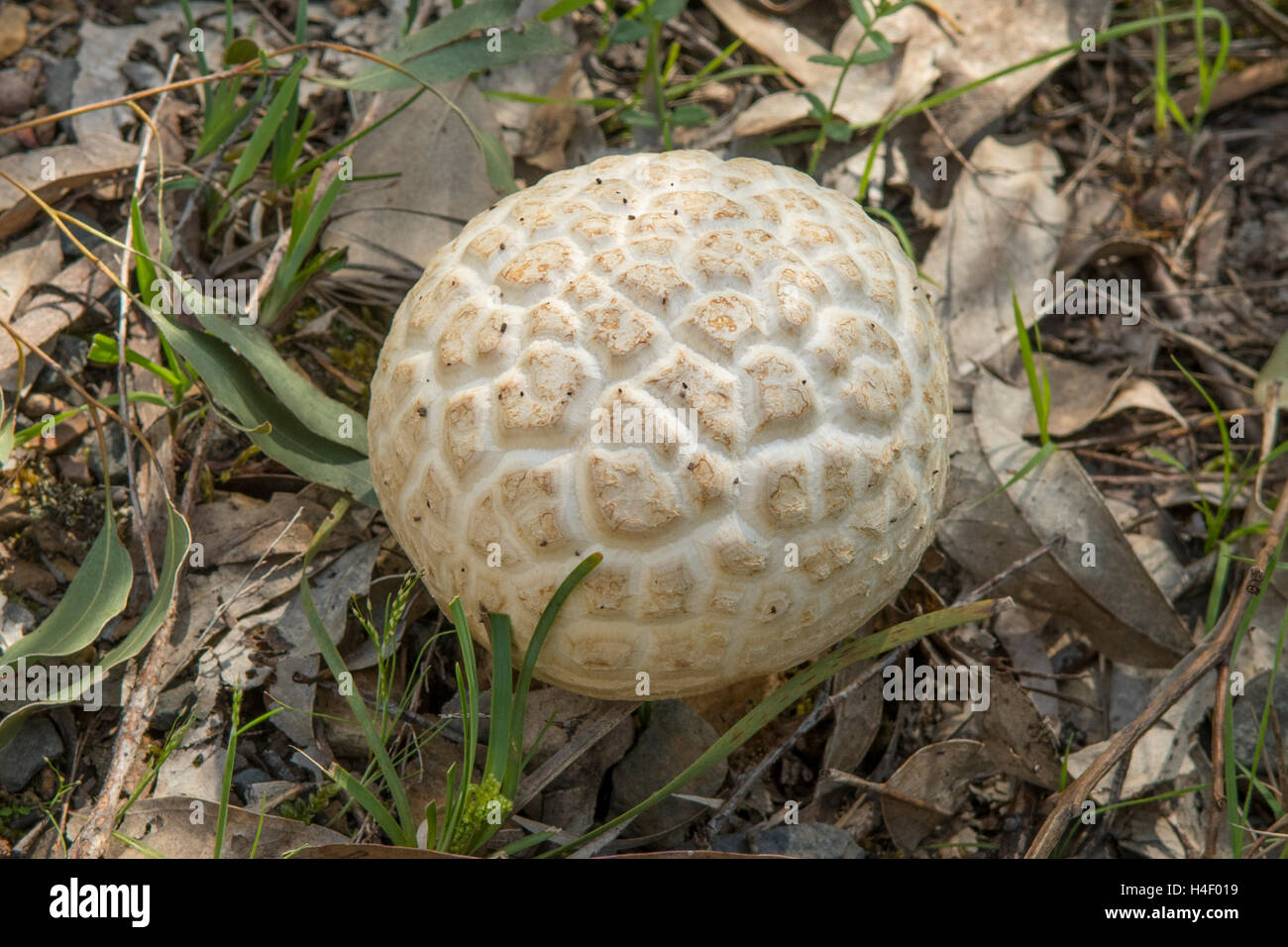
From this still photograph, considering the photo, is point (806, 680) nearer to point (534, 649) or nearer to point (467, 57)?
point (534, 649)

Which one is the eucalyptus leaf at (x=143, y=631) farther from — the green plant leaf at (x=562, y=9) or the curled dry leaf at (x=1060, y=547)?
the curled dry leaf at (x=1060, y=547)

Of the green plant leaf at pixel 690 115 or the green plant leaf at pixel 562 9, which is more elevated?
the green plant leaf at pixel 562 9

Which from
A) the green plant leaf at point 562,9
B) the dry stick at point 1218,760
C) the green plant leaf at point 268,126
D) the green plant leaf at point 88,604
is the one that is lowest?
the dry stick at point 1218,760

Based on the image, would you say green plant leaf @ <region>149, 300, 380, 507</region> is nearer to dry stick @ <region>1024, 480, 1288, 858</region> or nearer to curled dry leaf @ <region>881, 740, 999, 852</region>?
curled dry leaf @ <region>881, 740, 999, 852</region>

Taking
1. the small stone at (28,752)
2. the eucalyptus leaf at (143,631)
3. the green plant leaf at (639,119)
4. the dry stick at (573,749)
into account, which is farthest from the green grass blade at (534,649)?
the green plant leaf at (639,119)

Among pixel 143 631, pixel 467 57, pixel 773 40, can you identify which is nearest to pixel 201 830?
pixel 143 631
